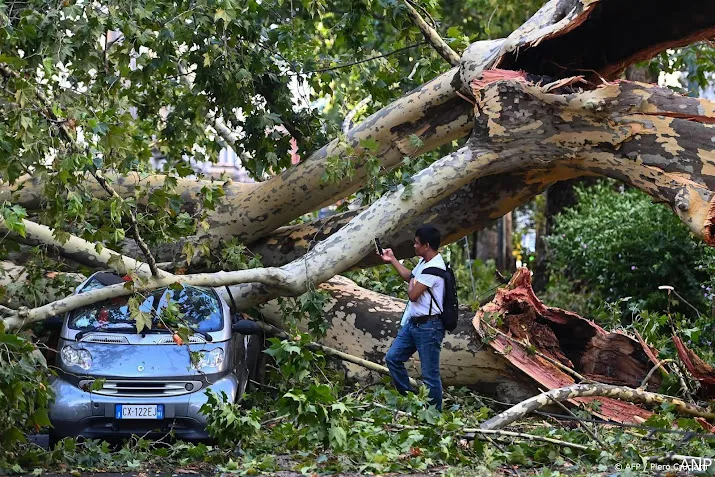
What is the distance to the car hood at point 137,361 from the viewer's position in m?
8.38

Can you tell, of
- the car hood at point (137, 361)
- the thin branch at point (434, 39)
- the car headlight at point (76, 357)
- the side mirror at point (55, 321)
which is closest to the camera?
the car hood at point (137, 361)

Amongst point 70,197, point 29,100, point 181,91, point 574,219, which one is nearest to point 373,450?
point 70,197

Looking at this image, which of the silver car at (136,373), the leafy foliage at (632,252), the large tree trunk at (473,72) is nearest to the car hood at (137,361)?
the silver car at (136,373)

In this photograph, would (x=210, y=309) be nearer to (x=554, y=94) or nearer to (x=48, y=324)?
(x=48, y=324)

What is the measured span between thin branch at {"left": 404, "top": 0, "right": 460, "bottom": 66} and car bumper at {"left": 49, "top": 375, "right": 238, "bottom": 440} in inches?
190

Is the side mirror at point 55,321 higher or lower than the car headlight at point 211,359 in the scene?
higher

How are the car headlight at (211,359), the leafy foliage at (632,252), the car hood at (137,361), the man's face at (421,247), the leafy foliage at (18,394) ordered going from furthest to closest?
1. the leafy foliage at (632,252)
2. the man's face at (421,247)
3. the car headlight at (211,359)
4. the car hood at (137,361)
5. the leafy foliage at (18,394)

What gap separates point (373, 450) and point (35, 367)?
8.77ft

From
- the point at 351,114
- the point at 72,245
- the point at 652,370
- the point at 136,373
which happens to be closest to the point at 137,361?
the point at 136,373

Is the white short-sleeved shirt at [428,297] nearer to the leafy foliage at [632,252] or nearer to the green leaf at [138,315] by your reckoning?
the green leaf at [138,315]

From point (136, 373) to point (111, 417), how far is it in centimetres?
40

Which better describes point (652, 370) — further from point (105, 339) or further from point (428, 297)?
point (105, 339)

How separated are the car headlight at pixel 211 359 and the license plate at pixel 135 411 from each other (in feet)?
1.79

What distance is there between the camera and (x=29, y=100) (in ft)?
25.6
